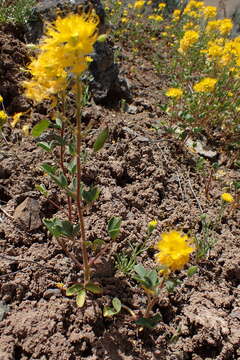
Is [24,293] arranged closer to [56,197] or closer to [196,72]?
[56,197]

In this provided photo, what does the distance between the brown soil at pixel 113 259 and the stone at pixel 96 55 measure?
1.45ft

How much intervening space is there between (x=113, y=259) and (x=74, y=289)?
18.6 inches

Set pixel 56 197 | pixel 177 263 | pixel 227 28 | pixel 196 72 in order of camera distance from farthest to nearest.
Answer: pixel 196 72 → pixel 227 28 → pixel 56 197 → pixel 177 263

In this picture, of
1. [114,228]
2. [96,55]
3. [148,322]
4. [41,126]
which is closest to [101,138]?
[41,126]

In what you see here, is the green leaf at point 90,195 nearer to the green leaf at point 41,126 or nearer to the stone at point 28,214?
the green leaf at point 41,126

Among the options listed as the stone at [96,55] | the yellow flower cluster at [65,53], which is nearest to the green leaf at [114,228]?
the yellow flower cluster at [65,53]

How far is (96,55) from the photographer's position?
12.9ft

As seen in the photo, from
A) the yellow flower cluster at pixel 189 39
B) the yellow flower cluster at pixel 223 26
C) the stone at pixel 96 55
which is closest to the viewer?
the stone at pixel 96 55

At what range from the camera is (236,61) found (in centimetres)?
449

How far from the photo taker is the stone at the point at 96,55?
12.9 feet

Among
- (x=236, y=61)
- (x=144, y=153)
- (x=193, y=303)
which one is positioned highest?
(x=236, y=61)

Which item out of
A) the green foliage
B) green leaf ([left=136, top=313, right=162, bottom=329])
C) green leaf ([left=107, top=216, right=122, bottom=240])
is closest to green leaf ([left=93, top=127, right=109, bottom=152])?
green leaf ([left=107, top=216, right=122, bottom=240])

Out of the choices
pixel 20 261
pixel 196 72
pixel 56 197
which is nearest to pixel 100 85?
pixel 56 197

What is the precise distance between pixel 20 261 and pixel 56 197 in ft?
2.13
